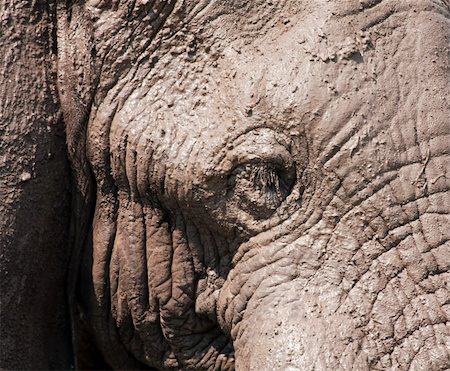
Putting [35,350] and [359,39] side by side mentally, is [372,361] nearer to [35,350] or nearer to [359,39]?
[359,39]

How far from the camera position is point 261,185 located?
239 centimetres

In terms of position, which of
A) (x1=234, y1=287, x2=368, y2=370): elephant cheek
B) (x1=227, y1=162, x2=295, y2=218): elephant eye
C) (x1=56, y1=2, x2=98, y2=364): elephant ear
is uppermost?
(x1=56, y1=2, x2=98, y2=364): elephant ear

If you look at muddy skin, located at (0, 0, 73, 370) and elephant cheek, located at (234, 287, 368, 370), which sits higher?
muddy skin, located at (0, 0, 73, 370)

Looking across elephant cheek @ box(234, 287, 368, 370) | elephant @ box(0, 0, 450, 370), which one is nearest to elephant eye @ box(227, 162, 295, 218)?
elephant @ box(0, 0, 450, 370)

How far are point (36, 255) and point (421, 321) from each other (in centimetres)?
94

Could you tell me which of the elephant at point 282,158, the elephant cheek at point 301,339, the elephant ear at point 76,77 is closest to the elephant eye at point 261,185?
the elephant at point 282,158

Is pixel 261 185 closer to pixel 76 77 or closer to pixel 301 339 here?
pixel 301 339

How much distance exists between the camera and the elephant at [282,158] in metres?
2.30

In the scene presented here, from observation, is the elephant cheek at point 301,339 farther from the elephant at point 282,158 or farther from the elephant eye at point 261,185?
the elephant eye at point 261,185

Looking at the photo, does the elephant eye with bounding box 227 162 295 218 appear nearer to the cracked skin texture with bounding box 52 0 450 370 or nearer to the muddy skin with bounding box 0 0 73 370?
the cracked skin texture with bounding box 52 0 450 370

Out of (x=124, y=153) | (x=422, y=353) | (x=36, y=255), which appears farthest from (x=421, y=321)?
(x=36, y=255)

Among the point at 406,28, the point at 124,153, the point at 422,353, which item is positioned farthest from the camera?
the point at 124,153

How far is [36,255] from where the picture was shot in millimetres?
2676

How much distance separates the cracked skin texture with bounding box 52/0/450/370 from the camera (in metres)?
2.30
